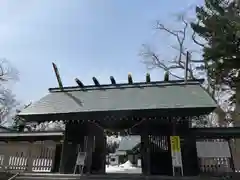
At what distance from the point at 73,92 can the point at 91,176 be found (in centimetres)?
489

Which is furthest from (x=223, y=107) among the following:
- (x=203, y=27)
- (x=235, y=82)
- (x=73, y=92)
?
(x=73, y=92)

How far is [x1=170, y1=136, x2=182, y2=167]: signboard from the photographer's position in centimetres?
863

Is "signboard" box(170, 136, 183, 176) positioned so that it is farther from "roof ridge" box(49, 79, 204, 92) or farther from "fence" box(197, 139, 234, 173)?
A: "roof ridge" box(49, 79, 204, 92)

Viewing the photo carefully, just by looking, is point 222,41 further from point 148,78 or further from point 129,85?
point 129,85

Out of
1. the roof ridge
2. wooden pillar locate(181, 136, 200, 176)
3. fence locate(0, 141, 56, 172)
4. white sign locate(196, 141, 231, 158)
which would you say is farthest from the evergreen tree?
fence locate(0, 141, 56, 172)

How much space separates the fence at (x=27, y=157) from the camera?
11.4m

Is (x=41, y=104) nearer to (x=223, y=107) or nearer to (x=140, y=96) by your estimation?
(x=140, y=96)

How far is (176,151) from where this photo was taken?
8789 mm

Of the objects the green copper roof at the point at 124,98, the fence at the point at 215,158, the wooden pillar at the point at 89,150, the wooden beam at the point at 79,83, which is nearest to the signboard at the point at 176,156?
the green copper roof at the point at 124,98

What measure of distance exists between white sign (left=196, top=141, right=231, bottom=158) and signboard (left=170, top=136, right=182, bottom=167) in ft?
8.01

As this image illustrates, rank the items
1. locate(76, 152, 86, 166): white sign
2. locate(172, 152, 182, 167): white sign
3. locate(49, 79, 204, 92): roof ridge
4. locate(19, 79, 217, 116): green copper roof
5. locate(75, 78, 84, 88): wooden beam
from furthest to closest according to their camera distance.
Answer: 1. locate(75, 78, 84, 88): wooden beam
2. locate(49, 79, 204, 92): roof ridge
3. locate(76, 152, 86, 166): white sign
4. locate(19, 79, 217, 116): green copper roof
5. locate(172, 152, 182, 167): white sign

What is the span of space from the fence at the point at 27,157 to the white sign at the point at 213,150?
303 inches

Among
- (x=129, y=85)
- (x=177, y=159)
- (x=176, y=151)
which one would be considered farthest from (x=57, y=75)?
(x=177, y=159)

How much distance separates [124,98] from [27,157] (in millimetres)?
6081
